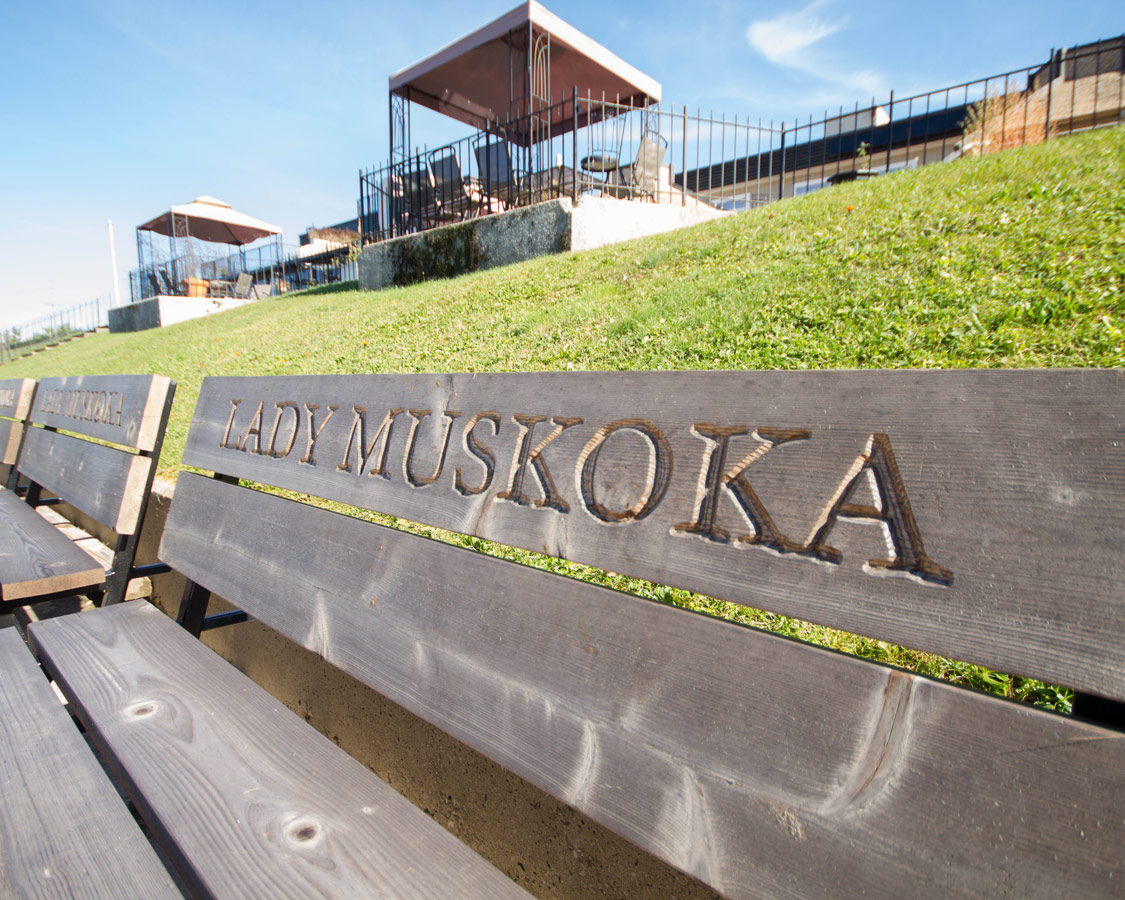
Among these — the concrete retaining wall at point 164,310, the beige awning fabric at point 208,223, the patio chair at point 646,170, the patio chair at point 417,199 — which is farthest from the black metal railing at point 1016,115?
the beige awning fabric at point 208,223

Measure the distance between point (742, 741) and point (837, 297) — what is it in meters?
3.00

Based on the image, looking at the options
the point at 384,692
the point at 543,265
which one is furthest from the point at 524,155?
the point at 384,692

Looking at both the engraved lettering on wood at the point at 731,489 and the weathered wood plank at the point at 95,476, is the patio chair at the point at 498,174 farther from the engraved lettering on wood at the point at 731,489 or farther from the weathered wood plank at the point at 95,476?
the engraved lettering on wood at the point at 731,489

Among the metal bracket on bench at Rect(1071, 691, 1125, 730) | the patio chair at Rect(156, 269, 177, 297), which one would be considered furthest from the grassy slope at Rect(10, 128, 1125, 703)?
the patio chair at Rect(156, 269, 177, 297)

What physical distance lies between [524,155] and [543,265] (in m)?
3.56

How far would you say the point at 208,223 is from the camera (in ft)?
73.4

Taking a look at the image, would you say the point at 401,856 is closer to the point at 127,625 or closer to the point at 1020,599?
the point at 1020,599

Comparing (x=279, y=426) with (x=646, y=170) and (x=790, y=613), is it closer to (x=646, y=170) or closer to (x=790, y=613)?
(x=790, y=613)

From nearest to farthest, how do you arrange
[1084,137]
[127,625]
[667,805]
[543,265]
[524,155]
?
[667,805]
[127,625]
[1084,137]
[543,265]
[524,155]

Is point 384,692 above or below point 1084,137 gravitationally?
below

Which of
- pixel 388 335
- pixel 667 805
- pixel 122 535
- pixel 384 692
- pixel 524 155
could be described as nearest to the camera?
pixel 667 805

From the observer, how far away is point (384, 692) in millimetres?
1186

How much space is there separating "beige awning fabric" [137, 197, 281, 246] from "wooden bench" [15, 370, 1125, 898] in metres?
22.6

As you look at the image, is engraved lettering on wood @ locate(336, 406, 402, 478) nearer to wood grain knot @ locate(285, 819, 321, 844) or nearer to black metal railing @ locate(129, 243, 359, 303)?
wood grain knot @ locate(285, 819, 321, 844)
